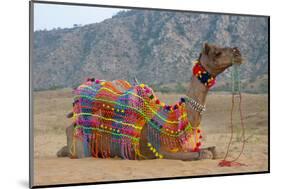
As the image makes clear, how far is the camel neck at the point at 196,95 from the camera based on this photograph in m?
7.02

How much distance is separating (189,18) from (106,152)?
1982 millimetres

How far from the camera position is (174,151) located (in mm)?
6922

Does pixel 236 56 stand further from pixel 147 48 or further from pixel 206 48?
pixel 147 48

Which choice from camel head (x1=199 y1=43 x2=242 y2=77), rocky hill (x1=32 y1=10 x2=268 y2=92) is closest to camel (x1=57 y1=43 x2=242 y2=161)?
camel head (x1=199 y1=43 x2=242 y2=77)

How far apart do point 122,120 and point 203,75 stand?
1.19m

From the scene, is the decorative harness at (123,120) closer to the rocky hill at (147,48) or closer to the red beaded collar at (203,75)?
the rocky hill at (147,48)

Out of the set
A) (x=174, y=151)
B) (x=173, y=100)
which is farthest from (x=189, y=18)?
(x=174, y=151)

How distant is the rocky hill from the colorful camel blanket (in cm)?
16

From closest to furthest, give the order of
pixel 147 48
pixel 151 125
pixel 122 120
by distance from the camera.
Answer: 1. pixel 122 120
2. pixel 151 125
3. pixel 147 48

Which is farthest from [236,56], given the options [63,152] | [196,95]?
[63,152]

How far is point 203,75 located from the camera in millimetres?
7082

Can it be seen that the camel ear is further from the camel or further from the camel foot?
the camel foot

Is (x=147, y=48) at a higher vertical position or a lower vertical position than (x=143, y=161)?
higher

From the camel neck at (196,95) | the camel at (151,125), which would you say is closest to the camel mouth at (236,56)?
the camel at (151,125)
